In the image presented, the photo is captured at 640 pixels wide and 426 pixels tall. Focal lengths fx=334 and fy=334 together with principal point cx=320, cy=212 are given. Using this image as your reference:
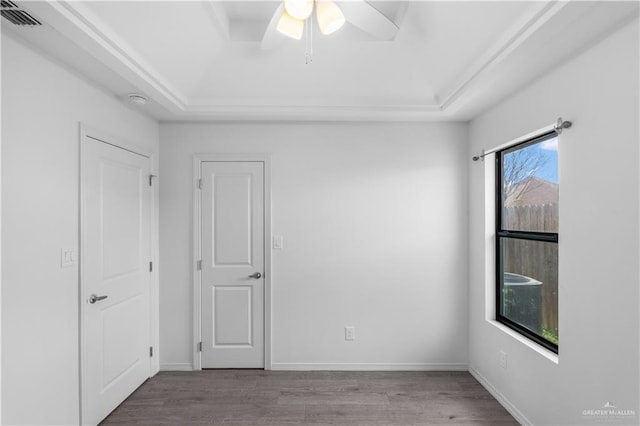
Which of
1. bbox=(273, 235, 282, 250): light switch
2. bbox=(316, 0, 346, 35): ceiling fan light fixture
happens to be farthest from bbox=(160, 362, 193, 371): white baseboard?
bbox=(316, 0, 346, 35): ceiling fan light fixture

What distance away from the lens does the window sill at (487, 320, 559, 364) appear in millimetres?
2122

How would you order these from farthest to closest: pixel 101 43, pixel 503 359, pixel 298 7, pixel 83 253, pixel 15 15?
1. pixel 503 359
2. pixel 83 253
3. pixel 101 43
4. pixel 298 7
5. pixel 15 15

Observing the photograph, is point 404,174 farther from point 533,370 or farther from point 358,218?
point 533,370

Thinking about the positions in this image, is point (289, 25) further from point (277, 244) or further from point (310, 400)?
point (310, 400)

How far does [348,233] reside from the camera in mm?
3238

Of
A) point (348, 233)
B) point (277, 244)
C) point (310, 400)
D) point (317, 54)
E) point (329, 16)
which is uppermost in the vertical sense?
point (317, 54)

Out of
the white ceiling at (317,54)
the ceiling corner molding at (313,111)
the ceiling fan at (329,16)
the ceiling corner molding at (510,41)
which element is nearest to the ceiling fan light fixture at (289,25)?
the ceiling fan at (329,16)

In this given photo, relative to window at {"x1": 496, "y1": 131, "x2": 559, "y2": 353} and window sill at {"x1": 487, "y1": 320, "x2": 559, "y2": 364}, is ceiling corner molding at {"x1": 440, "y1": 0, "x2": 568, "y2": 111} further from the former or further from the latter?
window sill at {"x1": 487, "y1": 320, "x2": 559, "y2": 364}

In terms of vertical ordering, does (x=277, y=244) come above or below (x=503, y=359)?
above

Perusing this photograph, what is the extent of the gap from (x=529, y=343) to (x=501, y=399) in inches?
24.1

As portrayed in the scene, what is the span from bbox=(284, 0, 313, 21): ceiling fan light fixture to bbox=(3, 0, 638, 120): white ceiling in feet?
2.25

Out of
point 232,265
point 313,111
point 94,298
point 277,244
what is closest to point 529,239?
point 313,111

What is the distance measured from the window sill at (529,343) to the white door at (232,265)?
6.84 ft

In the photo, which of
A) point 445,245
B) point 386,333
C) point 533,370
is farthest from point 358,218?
point 533,370
